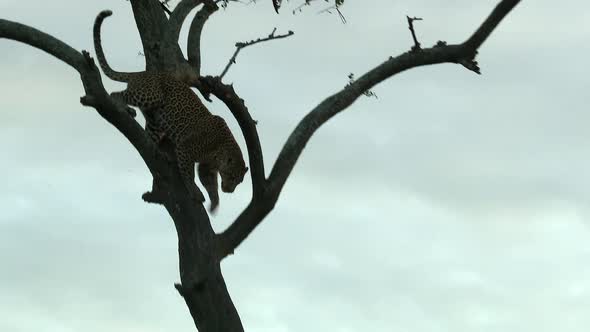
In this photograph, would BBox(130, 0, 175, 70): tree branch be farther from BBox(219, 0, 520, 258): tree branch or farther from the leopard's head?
BBox(219, 0, 520, 258): tree branch

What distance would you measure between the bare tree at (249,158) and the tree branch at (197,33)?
4.83 feet

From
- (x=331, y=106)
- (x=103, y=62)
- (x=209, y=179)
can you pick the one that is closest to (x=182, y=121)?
(x=209, y=179)

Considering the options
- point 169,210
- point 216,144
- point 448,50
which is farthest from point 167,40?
point 448,50

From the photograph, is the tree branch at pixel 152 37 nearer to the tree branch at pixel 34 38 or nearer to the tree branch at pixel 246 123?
the tree branch at pixel 34 38

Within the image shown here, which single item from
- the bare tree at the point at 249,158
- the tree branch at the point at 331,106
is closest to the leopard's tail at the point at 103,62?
the bare tree at the point at 249,158

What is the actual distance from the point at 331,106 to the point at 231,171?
164 cm

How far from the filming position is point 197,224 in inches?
381

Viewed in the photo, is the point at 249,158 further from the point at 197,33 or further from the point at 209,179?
the point at 197,33

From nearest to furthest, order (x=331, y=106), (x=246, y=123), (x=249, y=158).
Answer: (x=246, y=123) < (x=249, y=158) < (x=331, y=106)

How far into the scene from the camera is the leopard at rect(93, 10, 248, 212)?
10438 millimetres

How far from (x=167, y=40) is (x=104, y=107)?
2075mm

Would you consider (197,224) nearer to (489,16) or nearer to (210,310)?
(210,310)

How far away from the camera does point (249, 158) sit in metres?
9.44

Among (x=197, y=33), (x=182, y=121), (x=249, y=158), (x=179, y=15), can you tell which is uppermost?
(x=179, y=15)
